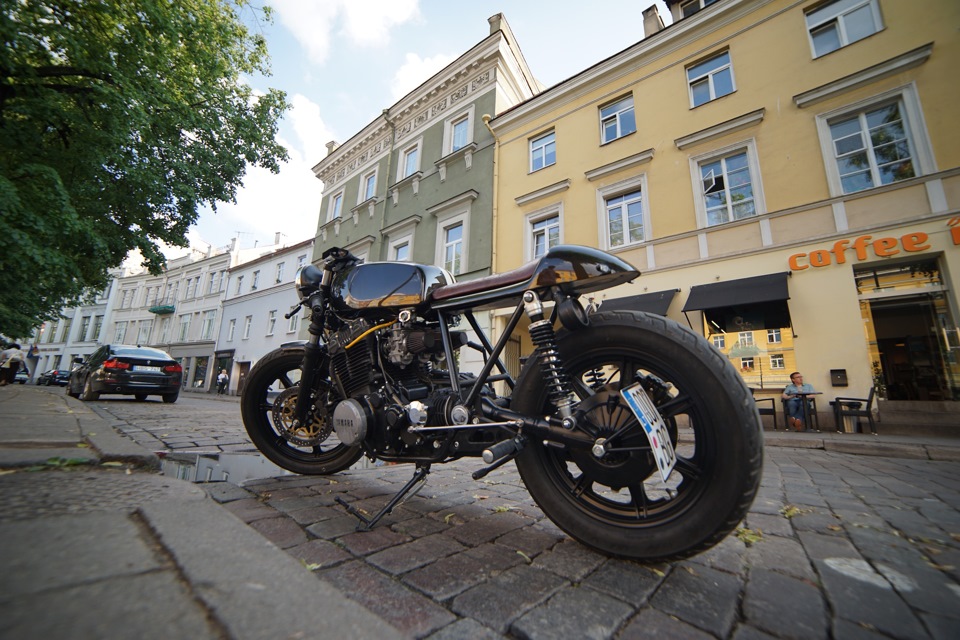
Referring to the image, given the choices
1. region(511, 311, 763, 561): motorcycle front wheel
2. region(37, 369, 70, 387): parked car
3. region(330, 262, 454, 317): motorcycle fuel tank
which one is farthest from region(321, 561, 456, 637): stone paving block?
region(37, 369, 70, 387): parked car

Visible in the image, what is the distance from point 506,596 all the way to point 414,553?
1.50 feet

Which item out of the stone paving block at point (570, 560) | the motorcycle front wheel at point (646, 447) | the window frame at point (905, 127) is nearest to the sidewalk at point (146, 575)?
the stone paving block at point (570, 560)

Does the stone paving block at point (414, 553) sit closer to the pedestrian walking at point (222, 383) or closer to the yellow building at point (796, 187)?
the yellow building at point (796, 187)

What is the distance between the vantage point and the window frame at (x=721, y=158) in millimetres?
7953

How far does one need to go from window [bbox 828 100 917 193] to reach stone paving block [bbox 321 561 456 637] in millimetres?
9812

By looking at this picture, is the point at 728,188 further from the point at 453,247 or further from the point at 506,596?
the point at 506,596

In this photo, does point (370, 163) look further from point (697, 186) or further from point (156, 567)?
point (156, 567)

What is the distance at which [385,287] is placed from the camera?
89.4 inches

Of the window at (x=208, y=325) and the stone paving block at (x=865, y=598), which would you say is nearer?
the stone paving block at (x=865, y=598)

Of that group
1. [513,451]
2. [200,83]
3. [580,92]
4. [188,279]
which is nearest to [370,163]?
[200,83]

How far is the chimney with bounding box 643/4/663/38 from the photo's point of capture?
11.1 metres

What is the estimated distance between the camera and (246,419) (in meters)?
2.78

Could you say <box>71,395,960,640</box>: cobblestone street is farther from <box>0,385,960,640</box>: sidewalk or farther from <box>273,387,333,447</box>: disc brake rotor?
<box>273,387,333,447</box>: disc brake rotor

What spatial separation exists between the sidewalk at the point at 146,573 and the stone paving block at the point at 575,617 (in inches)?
15.5
